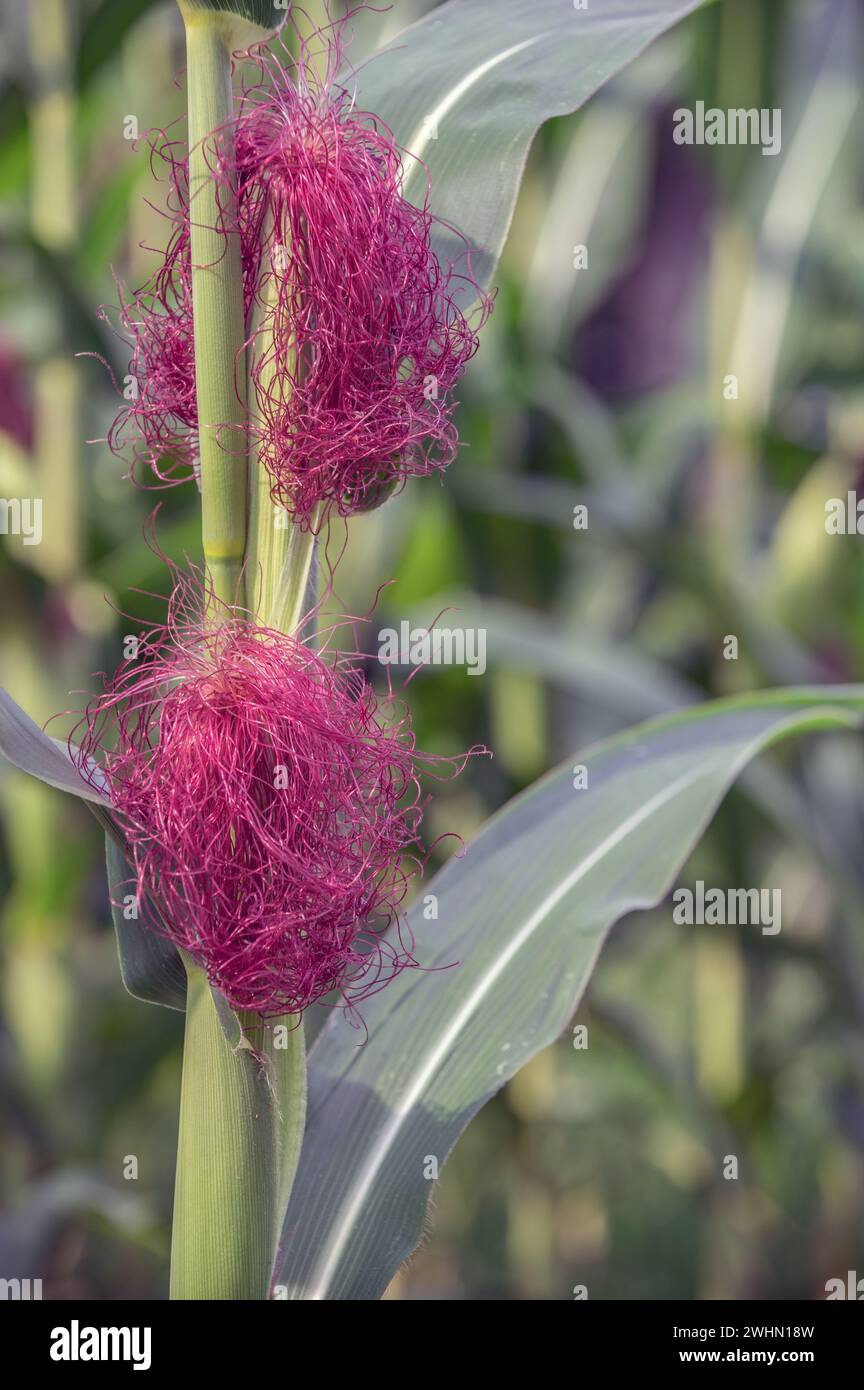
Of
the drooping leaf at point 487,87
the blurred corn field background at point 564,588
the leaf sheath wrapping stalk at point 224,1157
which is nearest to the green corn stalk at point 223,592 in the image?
the leaf sheath wrapping stalk at point 224,1157

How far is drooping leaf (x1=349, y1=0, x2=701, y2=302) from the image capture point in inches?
19.6

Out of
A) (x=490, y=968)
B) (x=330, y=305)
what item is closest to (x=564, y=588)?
(x=490, y=968)

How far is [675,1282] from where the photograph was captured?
213cm

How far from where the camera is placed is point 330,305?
43cm

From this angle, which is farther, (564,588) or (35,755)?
(564,588)

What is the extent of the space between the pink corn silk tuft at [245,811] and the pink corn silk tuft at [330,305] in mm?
63

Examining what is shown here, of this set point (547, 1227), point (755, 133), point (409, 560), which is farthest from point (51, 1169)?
point (755, 133)

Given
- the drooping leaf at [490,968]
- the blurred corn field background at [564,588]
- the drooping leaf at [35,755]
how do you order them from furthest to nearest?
the blurred corn field background at [564,588] < the drooping leaf at [490,968] < the drooping leaf at [35,755]

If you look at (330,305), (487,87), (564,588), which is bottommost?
(330,305)

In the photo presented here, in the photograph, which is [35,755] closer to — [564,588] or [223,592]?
[223,592]

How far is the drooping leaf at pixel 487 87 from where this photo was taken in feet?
1.63

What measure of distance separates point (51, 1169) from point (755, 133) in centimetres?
147

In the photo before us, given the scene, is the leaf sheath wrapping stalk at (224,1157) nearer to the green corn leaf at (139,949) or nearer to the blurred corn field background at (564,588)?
the green corn leaf at (139,949)

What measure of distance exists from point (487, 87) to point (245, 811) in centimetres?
32
